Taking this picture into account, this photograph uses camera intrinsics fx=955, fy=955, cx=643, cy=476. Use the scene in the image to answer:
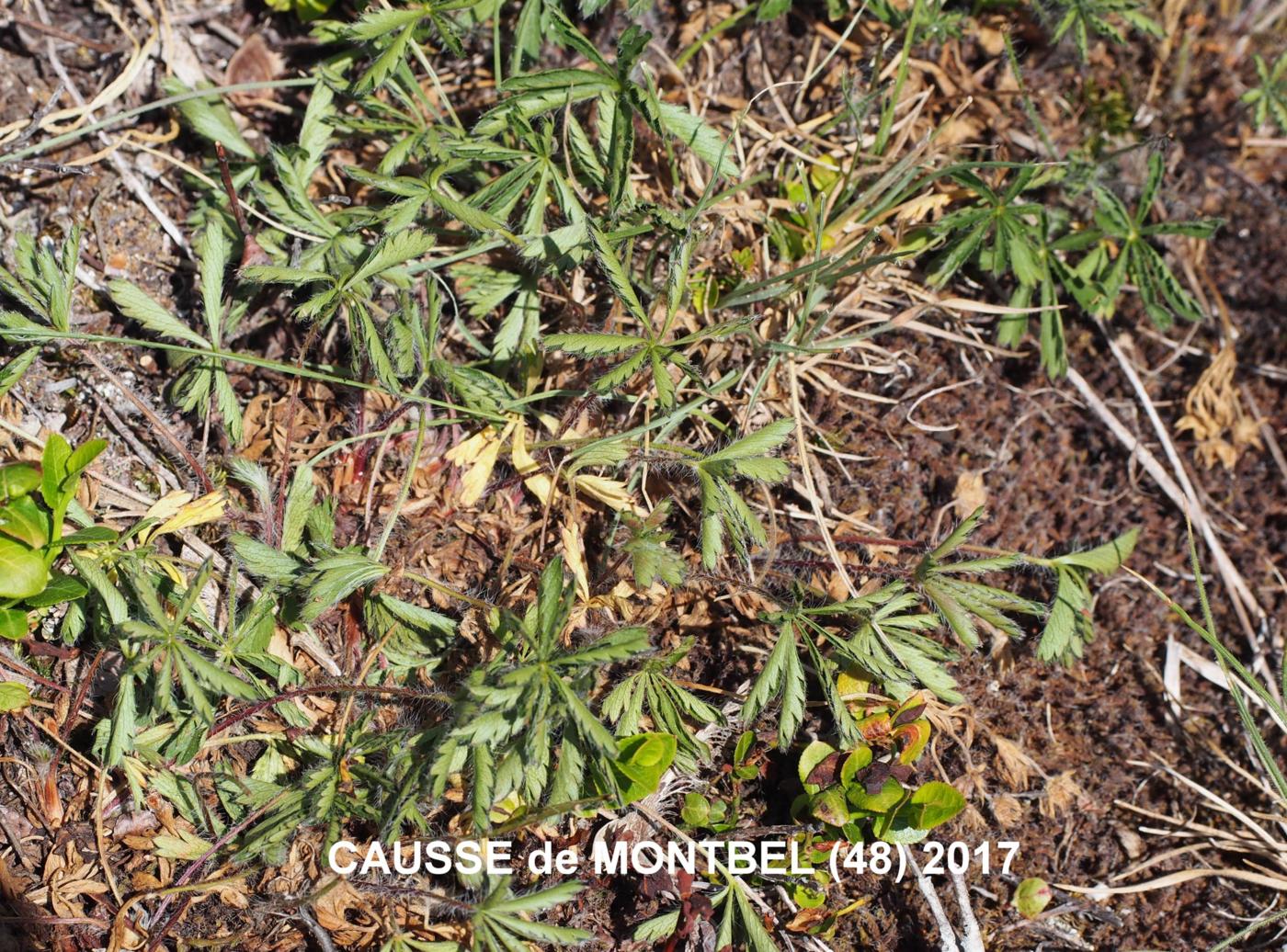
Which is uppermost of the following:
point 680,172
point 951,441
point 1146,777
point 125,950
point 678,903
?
point 680,172

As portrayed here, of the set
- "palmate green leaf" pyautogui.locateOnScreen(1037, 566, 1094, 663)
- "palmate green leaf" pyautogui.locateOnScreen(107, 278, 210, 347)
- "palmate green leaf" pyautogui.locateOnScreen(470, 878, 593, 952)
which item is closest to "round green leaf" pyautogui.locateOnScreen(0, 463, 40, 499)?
"palmate green leaf" pyautogui.locateOnScreen(107, 278, 210, 347)

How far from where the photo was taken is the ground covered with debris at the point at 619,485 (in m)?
2.13

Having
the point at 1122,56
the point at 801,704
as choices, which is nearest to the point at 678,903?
the point at 801,704

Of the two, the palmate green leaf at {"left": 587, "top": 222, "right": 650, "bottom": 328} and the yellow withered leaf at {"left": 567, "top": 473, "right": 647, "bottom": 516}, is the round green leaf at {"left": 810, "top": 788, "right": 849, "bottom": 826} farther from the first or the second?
the palmate green leaf at {"left": 587, "top": 222, "right": 650, "bottom": 328}

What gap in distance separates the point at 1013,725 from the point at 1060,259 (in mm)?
1351

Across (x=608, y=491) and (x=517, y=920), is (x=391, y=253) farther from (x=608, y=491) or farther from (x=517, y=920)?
(x=517, y=920)

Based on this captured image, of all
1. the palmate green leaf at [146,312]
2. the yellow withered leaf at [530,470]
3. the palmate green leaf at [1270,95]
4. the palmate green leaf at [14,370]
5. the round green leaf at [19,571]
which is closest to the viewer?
the round green leaf at [19,571]

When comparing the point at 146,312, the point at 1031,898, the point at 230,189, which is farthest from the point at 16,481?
the point at 1031,898

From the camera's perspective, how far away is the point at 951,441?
2.70 meters

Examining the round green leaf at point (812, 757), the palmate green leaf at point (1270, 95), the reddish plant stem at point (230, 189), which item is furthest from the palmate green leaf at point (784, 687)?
the palmate green leaf at point (1270, 95)

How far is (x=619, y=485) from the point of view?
7.63ft

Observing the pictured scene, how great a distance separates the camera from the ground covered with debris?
7.00 ft

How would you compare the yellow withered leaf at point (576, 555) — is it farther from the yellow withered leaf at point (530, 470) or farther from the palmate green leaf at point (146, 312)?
the palmate green leaf at point (146, 312)

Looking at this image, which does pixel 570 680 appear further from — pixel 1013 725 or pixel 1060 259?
pixel 1060 259
